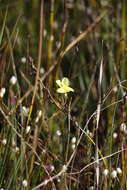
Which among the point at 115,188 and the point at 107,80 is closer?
the point at 115,188

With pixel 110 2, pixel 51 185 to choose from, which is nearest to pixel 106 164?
pixel 51 185

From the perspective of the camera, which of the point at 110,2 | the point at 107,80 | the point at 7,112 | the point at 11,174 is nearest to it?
the point at 11,174

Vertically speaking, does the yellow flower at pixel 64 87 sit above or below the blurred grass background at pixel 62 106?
above

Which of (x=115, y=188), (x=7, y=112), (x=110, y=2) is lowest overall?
(x=115, y=188)

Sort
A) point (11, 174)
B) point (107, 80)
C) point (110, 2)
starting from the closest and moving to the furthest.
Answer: point (11, 174), point (107, 80), point (110, 2)

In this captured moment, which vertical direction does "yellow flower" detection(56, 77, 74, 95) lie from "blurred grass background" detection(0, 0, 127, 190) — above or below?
above

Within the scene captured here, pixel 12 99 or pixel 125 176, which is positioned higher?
pixel 12 99

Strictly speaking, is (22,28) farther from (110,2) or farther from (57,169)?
(57,169)
